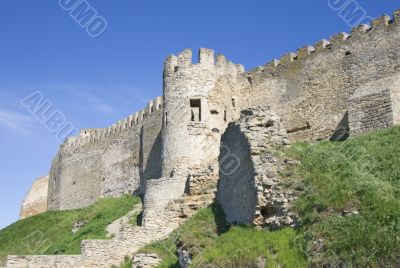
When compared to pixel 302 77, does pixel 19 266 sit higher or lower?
lower

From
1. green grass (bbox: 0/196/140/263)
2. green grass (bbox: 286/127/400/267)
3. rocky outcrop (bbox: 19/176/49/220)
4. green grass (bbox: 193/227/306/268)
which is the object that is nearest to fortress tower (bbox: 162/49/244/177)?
green grass (bbox: 0/196/140/263)

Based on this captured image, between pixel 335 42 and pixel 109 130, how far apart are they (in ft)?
62.5

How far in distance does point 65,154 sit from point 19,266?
85.4ft

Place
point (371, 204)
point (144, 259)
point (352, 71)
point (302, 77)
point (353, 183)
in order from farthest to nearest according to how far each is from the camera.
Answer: point (302, 77)
point (352, 71)
point (144, 259)
point (353, 183)
point (371, 204)

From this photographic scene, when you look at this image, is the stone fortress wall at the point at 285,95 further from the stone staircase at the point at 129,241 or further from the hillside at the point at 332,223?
the hillside at the point at 332,223

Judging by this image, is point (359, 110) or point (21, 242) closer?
point (359, 110)

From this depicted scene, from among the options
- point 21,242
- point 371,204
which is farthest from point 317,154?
point 21,242

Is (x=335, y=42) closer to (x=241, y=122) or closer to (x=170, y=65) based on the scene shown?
(x=170, y=65)

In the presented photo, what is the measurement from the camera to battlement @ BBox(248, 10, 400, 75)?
78.2 feet

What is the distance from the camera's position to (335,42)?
85.2ft

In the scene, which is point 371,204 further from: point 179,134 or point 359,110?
point 179,134

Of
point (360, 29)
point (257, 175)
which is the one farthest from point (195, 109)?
point (257, 175)

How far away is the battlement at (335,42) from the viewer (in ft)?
78.2

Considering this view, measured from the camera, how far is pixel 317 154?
42.9ft
